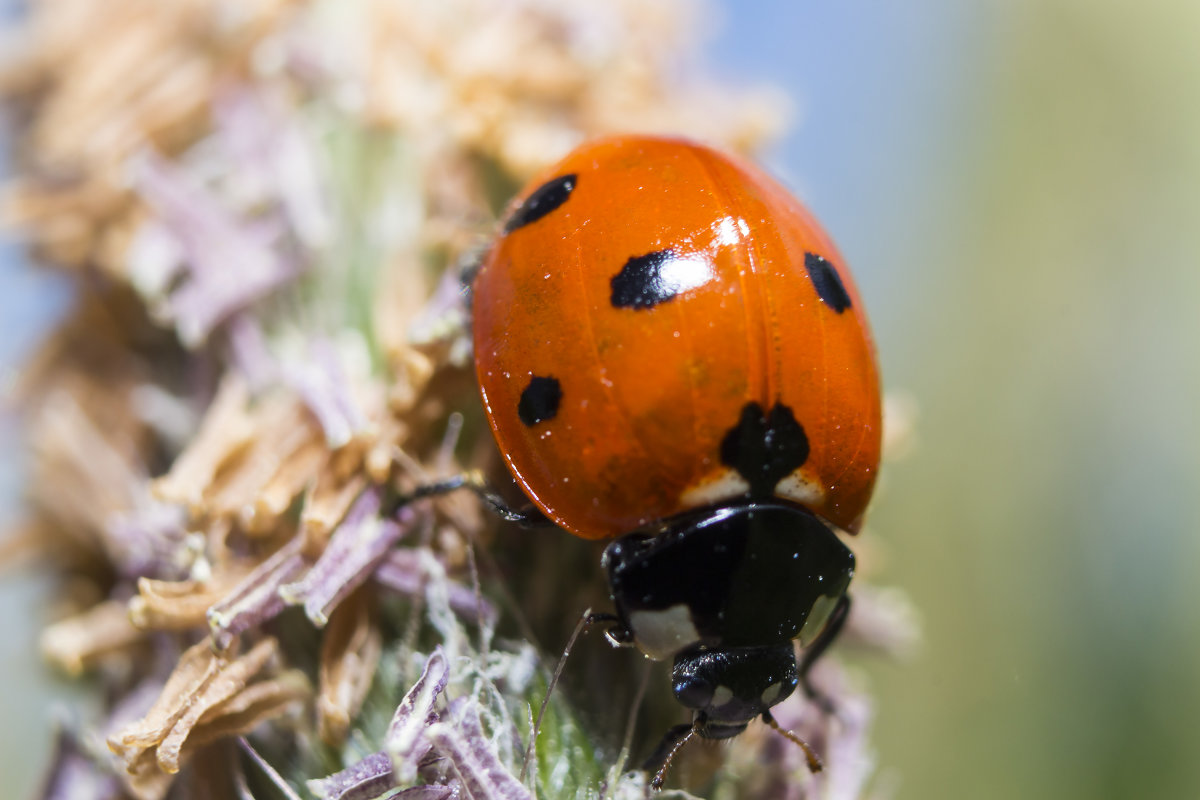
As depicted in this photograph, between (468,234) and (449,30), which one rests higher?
(449,30)

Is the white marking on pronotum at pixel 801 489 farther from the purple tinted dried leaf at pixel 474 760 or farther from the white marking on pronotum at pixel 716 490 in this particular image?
the purple tinted dried leaf at pixel 474 760

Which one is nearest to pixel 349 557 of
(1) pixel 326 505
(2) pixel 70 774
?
(1) pixel 326 505

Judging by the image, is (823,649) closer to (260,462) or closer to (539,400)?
(539,400)

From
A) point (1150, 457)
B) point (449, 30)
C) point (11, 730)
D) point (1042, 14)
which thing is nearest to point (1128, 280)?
point (1150, 457)

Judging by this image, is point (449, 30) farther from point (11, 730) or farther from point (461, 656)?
point (11, 730)

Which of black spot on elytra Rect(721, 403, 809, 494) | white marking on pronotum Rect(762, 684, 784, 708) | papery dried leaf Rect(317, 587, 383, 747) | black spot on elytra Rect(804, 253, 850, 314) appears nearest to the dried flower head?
papery dried leaf Rect(317, 587, 383, 747)

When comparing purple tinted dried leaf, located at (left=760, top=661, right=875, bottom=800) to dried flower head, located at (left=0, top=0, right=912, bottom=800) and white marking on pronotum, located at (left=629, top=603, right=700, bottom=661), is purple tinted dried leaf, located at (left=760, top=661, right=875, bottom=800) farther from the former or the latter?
white marking on pronotum, located at (left=629, top=603, right=700, bottom=661)

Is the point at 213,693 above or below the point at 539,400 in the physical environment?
below

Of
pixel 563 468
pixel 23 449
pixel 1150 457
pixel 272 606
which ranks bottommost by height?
pixel 1150 457

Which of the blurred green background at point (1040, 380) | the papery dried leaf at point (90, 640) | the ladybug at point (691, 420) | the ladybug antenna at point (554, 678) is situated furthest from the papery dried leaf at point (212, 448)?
the blurred green background at point (1040, 380)
